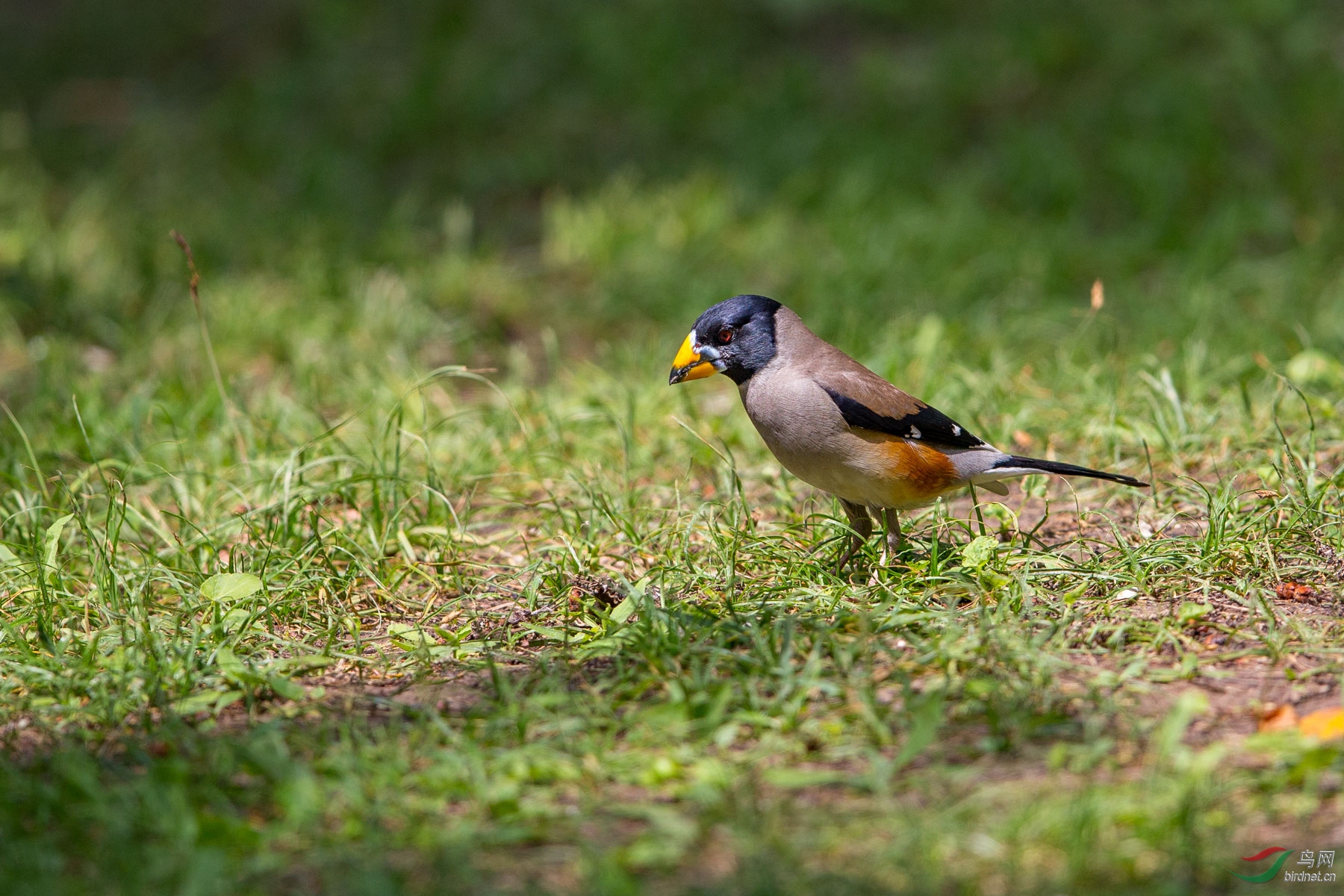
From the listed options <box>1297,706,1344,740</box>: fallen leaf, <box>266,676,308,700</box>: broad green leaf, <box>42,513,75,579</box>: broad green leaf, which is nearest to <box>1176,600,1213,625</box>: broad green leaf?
<box>1297,706,1344,740</box>: fallen leaf

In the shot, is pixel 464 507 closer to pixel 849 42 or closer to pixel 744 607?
pixel 744 607

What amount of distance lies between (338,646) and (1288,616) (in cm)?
270

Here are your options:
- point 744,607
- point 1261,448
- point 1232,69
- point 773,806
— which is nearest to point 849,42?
point 1232,69

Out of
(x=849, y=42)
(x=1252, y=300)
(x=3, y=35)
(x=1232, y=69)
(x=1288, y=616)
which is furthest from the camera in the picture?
(x=3, y=35)

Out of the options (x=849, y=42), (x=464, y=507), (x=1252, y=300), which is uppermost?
(x=849, y=42)

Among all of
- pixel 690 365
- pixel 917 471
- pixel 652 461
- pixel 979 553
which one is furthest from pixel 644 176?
pixel 979 553

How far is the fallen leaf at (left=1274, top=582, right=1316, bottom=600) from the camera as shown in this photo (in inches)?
138

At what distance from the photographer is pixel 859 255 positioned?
6.77 meters

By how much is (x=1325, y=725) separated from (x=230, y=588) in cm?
297

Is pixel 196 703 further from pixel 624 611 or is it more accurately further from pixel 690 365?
pixel 690 365

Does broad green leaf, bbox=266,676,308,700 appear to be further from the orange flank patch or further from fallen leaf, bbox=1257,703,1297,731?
fallen leaf, bbox=1257,703,1297,731

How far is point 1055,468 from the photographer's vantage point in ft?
12.2

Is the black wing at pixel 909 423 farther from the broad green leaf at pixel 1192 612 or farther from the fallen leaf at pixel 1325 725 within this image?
the fallen leaf at pixel 1325 725

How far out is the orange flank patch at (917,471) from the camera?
3.75m
